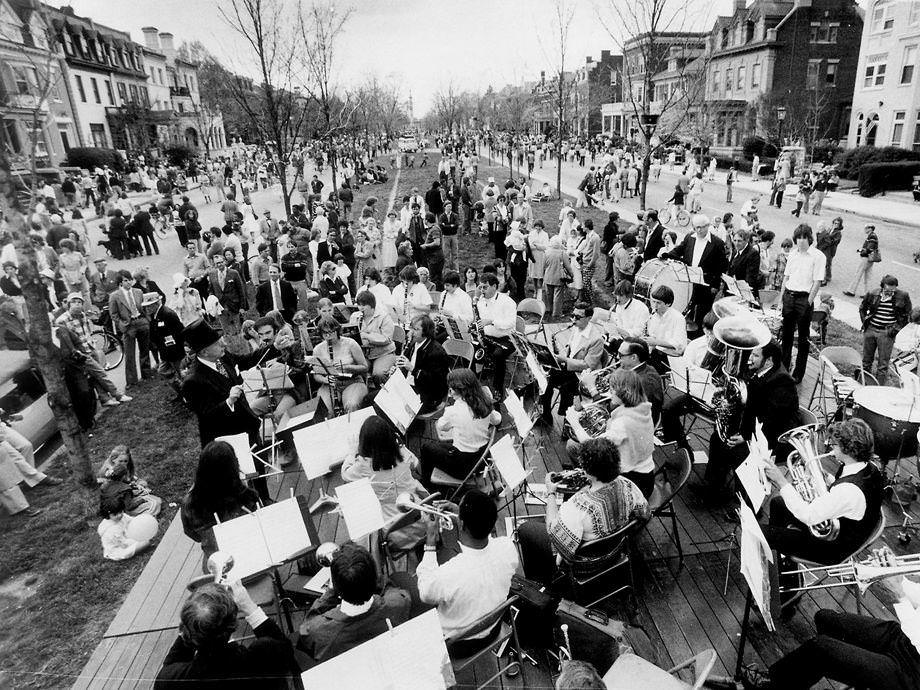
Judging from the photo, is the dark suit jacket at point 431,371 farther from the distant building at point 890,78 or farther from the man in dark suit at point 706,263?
the distant building at point 890,78

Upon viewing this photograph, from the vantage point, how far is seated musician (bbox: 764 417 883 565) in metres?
3.85

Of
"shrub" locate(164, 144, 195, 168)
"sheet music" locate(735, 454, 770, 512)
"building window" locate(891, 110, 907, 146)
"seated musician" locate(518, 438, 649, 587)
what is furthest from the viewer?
"shrub" locate(164, 144, 195, 168)

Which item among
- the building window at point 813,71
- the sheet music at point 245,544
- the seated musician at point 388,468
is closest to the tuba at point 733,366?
the seated musician at point 388,468

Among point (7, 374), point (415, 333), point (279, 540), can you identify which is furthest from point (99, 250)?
point (279, 540)

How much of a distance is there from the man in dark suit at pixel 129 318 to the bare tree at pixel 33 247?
351 cm

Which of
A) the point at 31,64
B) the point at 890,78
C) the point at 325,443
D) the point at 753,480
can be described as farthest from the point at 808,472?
the point at 890,78

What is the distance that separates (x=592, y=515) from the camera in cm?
397

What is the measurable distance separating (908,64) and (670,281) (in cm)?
3345

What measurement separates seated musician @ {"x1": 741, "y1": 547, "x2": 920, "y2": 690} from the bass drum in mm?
6131

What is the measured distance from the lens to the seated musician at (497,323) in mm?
8102

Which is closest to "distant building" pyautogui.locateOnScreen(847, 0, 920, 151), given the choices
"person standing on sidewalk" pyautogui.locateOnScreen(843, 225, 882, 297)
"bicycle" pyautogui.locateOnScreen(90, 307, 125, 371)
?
"person standing on sidewalk" pyautogui.locateOnScreen(843, 225, 882, 297)

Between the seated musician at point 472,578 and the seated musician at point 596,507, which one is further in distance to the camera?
the seated musician at point 596,507

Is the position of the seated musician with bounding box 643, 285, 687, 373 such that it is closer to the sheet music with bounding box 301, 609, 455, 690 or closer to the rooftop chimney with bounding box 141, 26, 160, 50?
the sheet music with bounding box 301, 609, 455, 690

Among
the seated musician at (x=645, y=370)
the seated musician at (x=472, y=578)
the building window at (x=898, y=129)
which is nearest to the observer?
the seated musician at (x=472, y=578)
